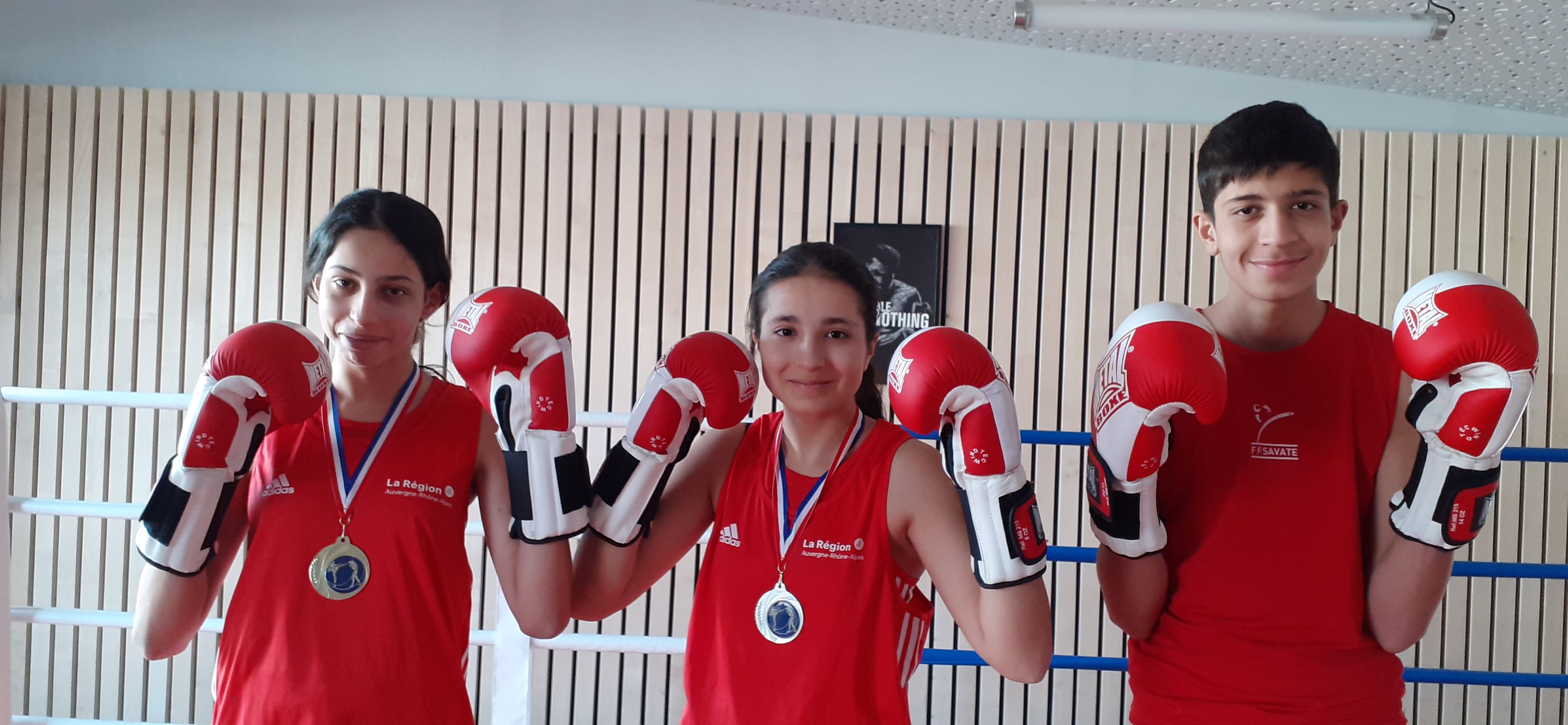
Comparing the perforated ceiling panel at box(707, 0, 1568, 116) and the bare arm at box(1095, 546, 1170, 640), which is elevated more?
the perforated ceiling panel at box(707, 0, 1568, 116)

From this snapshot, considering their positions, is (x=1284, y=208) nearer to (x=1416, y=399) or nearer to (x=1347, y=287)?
(x=1416, y=399)

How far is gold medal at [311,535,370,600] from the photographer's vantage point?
131 centimetres

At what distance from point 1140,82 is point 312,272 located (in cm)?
358

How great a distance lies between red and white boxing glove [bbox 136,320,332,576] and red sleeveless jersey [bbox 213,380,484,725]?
0.07 metres

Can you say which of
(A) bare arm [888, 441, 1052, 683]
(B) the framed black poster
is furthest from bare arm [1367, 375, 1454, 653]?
(B) the framed black poster

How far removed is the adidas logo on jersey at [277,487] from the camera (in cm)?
137

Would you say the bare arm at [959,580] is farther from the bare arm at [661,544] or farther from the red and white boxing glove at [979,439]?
the bare arm at [661,544]

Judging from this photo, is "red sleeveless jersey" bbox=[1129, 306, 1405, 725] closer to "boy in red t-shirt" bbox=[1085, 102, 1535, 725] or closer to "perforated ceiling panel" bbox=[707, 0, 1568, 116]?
"boy in red t-shirt" bbox=[1085, 102, 1535, 725]

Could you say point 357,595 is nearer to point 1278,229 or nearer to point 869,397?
point 869,397

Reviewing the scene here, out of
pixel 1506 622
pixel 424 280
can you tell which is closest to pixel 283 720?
pixel 424 280

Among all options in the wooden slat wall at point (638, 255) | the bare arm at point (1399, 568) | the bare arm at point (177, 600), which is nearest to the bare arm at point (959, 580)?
the bare arm at point (1399, 568)

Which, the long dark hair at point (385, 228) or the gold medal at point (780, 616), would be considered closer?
the gold medal at point (780, 616)

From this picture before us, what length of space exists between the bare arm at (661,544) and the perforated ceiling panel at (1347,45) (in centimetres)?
224

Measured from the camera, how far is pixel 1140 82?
159 inches
